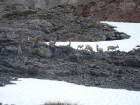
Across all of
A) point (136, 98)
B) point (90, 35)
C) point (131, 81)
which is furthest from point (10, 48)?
point (90, 35)

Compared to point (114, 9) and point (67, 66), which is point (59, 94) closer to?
point (67, 66)

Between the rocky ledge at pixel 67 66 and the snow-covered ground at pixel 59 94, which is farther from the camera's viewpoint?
the rocky ledge at pixel 67 66

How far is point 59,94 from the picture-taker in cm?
1529

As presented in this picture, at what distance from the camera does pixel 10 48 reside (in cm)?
2323

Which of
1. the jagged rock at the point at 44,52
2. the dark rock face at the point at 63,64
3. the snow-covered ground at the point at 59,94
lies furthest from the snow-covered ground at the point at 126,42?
the snow-covered ground at the point at 59,94

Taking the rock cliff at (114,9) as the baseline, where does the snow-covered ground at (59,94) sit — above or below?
below

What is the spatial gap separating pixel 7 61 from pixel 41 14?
25.0 meters

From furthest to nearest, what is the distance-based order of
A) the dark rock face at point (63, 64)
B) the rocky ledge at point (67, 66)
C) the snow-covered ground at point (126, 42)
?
the snow-covered ground at point (126, 42), the dark rock face at point (63, 64), the rocky ledge at point (67, 66)

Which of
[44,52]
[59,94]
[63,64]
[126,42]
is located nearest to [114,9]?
[126,42]

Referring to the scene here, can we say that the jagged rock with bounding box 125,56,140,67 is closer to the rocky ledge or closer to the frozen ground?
the rocky ledge

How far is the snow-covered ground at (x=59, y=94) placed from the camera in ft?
45.8

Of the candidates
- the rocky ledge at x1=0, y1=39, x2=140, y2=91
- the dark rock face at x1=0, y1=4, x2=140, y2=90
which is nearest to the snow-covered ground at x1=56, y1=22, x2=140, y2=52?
the dark rock face at x1=0, y1=4, x2=140, y2=90

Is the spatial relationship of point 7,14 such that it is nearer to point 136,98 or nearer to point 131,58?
point 131,58

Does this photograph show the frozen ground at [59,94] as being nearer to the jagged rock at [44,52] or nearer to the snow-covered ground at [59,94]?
the snow-covered ground at [59,94]
